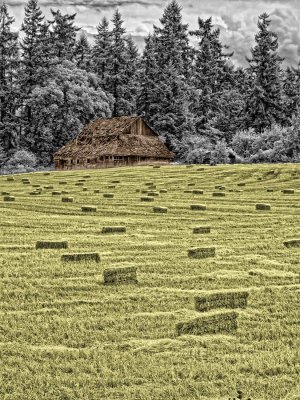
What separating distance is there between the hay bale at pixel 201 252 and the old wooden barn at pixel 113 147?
5466cm

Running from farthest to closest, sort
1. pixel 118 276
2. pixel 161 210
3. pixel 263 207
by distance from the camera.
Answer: pixel 263 207
pixel 161 210
pixel 118 276

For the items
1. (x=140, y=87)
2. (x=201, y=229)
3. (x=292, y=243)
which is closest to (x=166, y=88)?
(x=140, y=87)

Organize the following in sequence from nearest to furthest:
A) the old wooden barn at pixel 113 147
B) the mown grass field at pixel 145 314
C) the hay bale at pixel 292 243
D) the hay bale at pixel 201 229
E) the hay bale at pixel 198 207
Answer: the mown grass field at pixel 145 314 → the hay bale at pixel 292 243 → the hay bale at pixel 201 229 → the hay bale at pixel 198 207 → the old wooden barn at pixel 113 147

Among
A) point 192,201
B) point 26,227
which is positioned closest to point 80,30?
point 192,201

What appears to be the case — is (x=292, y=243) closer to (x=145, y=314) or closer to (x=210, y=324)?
(x=145, y=314)

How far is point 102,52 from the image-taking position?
97.7 m

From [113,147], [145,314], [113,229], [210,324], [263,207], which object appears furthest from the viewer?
[113,147]

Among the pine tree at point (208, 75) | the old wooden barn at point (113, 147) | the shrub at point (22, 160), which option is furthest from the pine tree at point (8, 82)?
the pine tree at point (208, 75)

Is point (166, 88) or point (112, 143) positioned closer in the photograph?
point (112, 143)

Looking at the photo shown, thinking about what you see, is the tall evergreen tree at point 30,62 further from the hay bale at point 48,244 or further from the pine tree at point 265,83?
the hay bale at point 48,244

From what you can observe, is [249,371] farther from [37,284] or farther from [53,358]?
[37,284]

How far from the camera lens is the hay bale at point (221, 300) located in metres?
8.99

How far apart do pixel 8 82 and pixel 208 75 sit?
27.9 metres

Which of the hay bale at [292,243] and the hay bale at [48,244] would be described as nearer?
the hay bale at [48,244]
